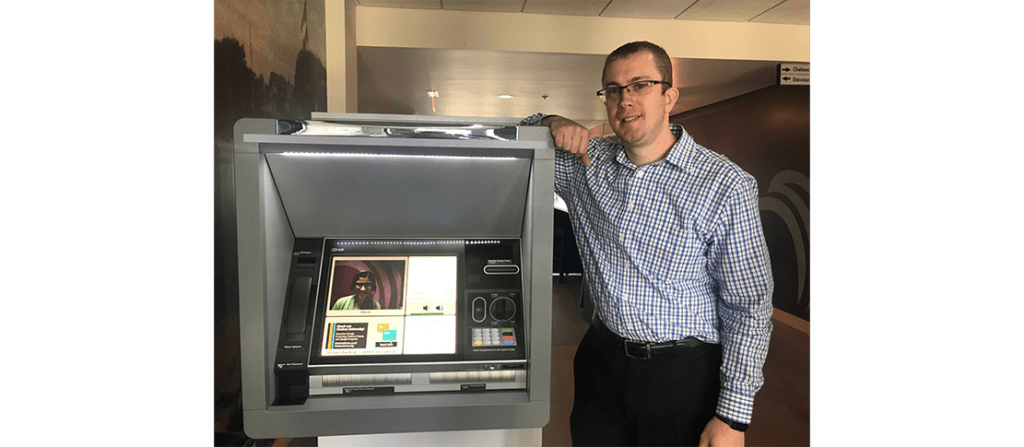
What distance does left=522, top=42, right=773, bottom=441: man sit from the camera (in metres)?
1.53

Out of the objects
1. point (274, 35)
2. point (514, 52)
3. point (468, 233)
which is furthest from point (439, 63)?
point (468, 233)

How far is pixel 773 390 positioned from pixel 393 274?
333 centimetres

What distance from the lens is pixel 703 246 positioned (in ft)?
5.20

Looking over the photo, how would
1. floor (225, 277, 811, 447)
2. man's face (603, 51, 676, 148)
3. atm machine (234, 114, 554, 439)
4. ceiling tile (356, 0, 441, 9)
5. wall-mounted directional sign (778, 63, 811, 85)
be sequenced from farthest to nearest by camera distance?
1. wall-mounted directional sign (778, 63, 811, 85)
2. ceiling tile (356, 0, 441, 9)
3. floor (225, 277, 811, 447)
4. man's face (603, 51, 676, 148)
5. atm machine (234, 114, 554, 439)

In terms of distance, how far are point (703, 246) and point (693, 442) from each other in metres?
0.59

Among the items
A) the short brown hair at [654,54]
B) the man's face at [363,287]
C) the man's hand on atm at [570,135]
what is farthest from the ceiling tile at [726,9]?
the man's face at [363,287]

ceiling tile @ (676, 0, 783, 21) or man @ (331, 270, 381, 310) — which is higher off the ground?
ceiling tile @ (676, 0, 783, 21)

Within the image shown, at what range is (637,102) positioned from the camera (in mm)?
1553

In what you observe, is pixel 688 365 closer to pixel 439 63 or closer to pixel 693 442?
pixel 693 442

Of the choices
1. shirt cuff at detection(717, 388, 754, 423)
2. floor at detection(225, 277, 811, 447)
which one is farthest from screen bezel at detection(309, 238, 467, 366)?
floor at detection(225, 277, 811, 447)

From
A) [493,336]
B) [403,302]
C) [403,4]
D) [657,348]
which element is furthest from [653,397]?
[403,4]

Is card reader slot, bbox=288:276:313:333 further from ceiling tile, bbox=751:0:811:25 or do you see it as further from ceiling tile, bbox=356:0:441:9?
ceiling tile, bbox=751:0:811:25

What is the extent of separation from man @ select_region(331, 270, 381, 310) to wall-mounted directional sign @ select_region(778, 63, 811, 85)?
156 inches

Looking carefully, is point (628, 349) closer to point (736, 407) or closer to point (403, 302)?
point (736, 407)
